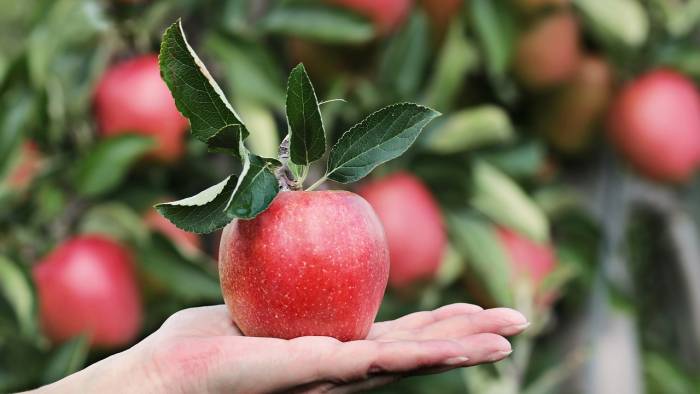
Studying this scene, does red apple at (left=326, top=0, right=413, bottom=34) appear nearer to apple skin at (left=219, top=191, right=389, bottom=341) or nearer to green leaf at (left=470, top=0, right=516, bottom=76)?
green leaf at (left=470, top=0, right=516, bottom=76)

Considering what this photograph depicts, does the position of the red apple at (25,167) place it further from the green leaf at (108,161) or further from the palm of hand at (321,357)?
the palm of hand at (321,357)

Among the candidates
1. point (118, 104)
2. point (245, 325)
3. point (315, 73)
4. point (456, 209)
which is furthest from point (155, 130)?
point (245, 325)

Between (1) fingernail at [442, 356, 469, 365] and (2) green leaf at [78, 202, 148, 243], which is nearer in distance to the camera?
(1) fingernail at [442, 356, 469, 365]

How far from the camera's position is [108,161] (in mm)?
878

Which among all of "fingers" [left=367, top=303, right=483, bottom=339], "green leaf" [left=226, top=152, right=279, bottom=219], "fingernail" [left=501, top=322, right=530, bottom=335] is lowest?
"fingers" [left=367, top=303, right=483, bottom=339]

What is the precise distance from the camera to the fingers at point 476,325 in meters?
0.48

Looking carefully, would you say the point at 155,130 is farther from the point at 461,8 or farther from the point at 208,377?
the point at 208,377

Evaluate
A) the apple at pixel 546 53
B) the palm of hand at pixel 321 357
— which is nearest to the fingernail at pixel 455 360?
the palm of hand at pixel 321 357

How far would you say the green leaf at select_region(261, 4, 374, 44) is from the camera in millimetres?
914

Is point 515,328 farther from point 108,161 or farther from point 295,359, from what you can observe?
point 108,161

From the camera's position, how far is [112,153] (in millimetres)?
881

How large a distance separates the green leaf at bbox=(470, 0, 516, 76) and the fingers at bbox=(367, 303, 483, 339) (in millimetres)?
484

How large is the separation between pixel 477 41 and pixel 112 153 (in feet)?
1.28

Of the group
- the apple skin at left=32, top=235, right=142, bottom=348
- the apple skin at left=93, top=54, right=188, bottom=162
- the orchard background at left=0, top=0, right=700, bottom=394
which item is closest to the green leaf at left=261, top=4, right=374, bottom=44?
the orchard background at left=0, top=0, right=700, bottom=394
